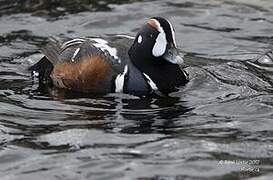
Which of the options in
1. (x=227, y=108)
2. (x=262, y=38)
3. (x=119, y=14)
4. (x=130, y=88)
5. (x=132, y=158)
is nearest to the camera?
(x=132, y=158)

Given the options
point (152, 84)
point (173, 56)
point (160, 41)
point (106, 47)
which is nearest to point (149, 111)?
point (152, 84)

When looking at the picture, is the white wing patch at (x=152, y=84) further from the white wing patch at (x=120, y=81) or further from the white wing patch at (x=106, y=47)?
the white wing patch at (x=106, y=47)

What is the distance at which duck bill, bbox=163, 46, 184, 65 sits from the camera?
29.8 ft

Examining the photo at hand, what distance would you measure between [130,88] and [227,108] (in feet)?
4.05

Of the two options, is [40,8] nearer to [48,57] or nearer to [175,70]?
[48,57]

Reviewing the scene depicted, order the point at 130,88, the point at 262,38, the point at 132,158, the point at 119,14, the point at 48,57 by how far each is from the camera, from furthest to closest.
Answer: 1. the point at 119,14
2. the point at 262,38
3. the point at 48,57
4. the point at 130,88
5. the point at 132,158

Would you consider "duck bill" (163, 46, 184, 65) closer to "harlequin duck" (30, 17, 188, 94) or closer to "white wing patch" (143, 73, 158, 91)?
"harlequin duck" (30, 17, 188, 94)

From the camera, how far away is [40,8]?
13406 mm

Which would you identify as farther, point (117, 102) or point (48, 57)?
point (48, 57)

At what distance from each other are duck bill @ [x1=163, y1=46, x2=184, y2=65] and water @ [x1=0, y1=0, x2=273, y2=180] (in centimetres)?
38

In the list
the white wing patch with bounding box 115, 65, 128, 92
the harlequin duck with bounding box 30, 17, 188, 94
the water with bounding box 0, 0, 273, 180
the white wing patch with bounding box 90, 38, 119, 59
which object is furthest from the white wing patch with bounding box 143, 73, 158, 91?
the white wing patch with bounding box 90, 38, 119, 59

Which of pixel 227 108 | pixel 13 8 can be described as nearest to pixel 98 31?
pixel 13 8

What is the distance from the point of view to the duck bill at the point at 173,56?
29.8 ft

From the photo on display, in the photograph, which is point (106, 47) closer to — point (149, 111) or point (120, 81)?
point (120, 81)
